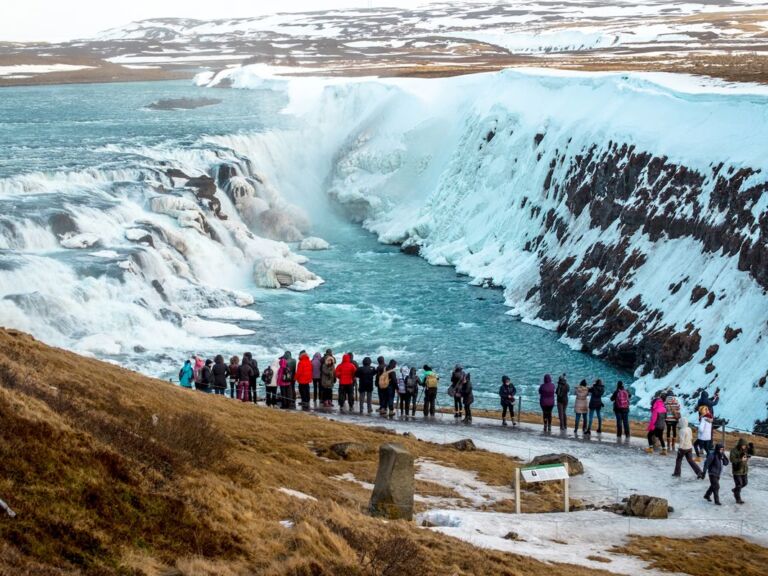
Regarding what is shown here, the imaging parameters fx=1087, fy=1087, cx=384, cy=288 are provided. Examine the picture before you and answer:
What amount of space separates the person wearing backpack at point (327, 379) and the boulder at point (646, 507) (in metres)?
10.2

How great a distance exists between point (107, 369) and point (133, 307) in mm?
19170

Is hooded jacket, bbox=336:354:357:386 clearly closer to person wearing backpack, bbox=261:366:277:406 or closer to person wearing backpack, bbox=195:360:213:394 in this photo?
person wearing backpack, bbox=261:366:277:406

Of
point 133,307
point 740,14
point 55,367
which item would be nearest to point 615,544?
point 55,367

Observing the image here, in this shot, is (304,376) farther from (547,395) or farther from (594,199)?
(594,199)

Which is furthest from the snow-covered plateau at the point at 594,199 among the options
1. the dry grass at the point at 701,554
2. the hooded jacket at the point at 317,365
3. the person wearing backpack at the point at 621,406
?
the dry grass at the point at 701,554

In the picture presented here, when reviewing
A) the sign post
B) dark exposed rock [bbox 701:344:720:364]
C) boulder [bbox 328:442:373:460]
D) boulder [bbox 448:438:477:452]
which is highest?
the sign post

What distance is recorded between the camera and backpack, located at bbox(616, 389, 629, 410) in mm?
24891

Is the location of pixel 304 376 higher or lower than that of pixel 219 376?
lower

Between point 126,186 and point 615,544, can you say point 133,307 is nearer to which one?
point 126,186

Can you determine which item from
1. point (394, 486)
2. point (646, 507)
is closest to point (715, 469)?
point (646, 507)

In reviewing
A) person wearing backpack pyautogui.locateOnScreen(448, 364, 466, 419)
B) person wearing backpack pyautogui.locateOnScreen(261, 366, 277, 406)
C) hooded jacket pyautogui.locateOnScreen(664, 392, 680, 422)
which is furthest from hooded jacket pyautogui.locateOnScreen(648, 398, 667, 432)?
person wearing backpack pyautogui.locateOnScreen(261, 366, 277, 406)

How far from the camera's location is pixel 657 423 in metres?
24.0

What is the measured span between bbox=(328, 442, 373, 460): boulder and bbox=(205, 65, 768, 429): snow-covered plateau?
532 inches

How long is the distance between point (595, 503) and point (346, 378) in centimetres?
919
